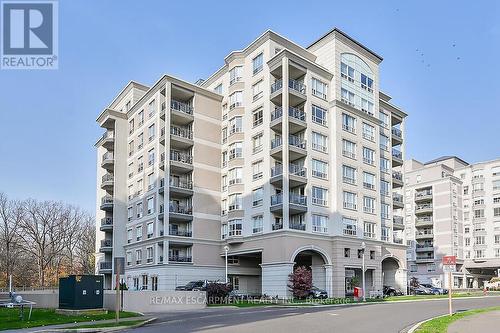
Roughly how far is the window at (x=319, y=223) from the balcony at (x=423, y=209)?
54.8 metres

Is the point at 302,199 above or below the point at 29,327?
above

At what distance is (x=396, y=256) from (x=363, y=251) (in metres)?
10.9

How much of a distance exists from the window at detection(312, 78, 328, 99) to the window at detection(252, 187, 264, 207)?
37.8 feet

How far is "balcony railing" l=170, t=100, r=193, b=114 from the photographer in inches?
2130

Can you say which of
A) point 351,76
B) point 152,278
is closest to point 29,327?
point 152,278

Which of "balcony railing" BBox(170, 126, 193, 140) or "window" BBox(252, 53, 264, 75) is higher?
"window" BBox(252, 53, 264, 75)

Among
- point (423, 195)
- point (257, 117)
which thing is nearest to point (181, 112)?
point (257, 117)

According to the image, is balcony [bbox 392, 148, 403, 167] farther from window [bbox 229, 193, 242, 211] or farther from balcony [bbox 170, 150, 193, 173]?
balcony [bbox 170, 150, 193, 173]

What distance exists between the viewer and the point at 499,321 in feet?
66.7

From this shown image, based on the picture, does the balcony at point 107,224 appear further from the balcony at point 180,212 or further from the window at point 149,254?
the balcony at point 180,212

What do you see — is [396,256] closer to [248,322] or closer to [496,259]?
[248,322]

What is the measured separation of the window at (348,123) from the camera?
5428cm

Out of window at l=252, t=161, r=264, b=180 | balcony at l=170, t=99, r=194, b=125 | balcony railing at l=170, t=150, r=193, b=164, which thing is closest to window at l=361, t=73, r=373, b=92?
window at l=252, t=161, r=264, b=180

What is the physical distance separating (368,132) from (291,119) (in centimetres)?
1285
